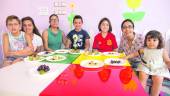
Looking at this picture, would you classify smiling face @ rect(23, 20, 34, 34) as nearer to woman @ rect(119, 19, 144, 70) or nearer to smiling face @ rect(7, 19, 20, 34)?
smiling face @ rect(7, 19, 20, 34)

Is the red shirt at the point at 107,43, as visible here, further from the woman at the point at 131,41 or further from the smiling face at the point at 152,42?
the smiling face at the point at 152,42

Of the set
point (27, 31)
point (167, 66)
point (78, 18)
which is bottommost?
point (167, 66)

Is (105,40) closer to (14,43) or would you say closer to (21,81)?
(14,43)

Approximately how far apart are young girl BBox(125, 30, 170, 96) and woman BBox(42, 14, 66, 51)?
1314 mm

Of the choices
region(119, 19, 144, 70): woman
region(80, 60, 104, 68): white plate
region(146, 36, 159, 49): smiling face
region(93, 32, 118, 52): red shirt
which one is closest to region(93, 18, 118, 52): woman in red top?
region(93, 32, 118, 52): red shirt

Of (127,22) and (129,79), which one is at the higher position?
(127,22)

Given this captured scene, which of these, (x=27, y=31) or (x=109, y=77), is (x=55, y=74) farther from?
(x=27, y=31)

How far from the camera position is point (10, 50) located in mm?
2186

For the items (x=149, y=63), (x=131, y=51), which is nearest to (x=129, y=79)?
(x=149, y=63)

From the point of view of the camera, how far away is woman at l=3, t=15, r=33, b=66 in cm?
212

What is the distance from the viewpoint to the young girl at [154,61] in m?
1.81

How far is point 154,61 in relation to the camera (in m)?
1.89

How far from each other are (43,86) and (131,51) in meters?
1.38

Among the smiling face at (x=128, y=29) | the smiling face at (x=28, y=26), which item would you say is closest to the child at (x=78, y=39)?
the smiling face at (x=28, y=26)
